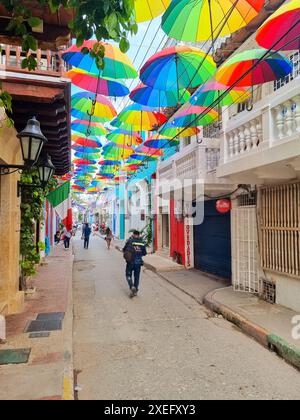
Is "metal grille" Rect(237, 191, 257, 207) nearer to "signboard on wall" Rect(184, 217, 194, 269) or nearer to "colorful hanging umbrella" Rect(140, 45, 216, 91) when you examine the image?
"colorful hanging umbrella" Rect(140, 45, 216, 91)

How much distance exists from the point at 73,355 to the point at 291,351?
10.9 feet

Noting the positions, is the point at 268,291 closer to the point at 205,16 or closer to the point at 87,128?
the point at 205,16

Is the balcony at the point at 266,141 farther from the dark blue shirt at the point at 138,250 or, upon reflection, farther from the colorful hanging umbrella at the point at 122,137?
the colorful hanging umbrella at the point at 122,137

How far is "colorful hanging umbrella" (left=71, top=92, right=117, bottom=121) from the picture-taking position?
9852mm

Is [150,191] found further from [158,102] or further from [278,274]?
[278,274]

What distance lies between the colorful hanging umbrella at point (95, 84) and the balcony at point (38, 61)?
98.0 inches

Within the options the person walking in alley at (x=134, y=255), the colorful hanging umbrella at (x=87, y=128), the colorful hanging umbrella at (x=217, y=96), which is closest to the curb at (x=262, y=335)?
the person walking in alley at (x=134, y=255)

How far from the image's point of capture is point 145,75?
6957mm

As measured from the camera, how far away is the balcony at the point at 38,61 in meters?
5.06

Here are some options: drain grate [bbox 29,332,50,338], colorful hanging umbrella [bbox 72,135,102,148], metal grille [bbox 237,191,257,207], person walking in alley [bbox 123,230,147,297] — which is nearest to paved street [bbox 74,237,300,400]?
drain grate [bbox 29,332,50,338]

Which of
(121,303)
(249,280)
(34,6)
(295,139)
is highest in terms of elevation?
(34,6)

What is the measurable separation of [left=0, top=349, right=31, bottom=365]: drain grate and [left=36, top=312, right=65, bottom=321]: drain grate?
5.47 ft

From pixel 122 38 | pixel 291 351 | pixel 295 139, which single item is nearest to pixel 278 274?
pixel 291 351

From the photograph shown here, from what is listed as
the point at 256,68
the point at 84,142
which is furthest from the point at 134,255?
the point at 84,142
